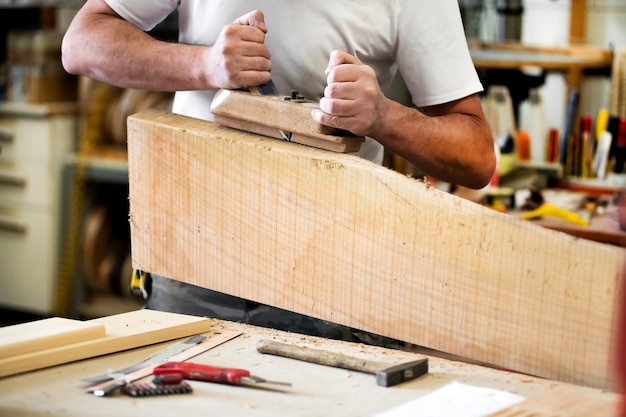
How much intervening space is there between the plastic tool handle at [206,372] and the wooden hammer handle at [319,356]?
101 millimetres

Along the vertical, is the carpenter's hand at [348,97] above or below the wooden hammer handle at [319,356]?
above

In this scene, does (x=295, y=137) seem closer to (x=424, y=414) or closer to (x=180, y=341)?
(x=180, y=341)

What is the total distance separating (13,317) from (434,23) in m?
3.41

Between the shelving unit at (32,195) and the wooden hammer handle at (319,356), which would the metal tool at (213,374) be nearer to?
the wooden hammer handle at (319,356)

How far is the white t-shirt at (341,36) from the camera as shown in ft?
5.65

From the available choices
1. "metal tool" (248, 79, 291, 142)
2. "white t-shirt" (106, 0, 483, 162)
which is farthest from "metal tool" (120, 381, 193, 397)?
"white t-shirt" (106, 0, 483, 162)

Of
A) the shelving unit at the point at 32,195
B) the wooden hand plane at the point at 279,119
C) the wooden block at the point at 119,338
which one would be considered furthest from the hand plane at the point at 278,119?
the shelving unit at the point at 32,195

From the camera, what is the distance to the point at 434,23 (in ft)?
5.79

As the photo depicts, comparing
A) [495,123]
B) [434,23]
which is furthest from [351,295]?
[495,123]

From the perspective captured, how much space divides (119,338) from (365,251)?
380 mm

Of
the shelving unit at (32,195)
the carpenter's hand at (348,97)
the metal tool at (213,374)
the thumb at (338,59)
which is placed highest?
the thumb at (338,59)

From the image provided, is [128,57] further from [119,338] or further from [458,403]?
[458,403]

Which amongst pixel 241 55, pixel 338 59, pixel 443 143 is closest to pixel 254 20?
pixel 241 55

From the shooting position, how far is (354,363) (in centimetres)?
127
